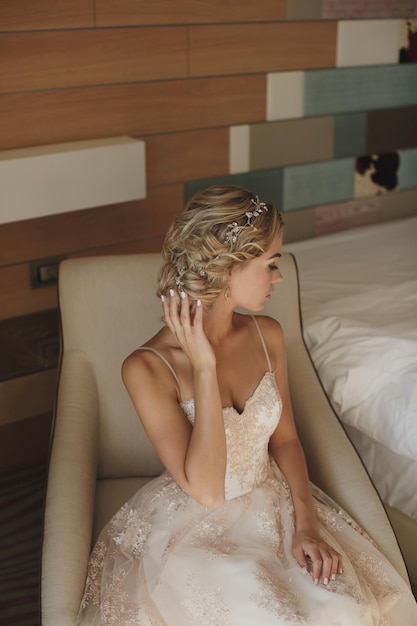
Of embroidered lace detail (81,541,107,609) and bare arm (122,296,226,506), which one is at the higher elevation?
bare arm (122,296,226,506)

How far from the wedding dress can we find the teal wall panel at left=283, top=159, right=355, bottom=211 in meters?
1.64

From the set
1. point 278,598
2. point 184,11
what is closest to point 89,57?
point 184,11

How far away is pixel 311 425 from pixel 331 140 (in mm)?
1765

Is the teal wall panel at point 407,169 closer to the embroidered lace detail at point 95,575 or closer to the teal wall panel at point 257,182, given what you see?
the teal wall panel at point 257,182

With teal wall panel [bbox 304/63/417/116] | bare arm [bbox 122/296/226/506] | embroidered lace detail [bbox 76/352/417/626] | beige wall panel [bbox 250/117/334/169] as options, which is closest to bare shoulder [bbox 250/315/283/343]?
embroidered lace detail [bbox 76/352/417/626]

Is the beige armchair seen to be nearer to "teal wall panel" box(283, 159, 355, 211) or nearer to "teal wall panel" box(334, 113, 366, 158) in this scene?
"teal wall panel" box(283, 159, 355, 211)

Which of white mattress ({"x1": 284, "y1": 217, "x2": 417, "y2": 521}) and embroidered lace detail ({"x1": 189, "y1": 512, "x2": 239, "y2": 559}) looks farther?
white mattress ({"x1": 284, "y1": 217, "x2": 417, "y2": 521})

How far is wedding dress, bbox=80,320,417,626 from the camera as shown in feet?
5.16

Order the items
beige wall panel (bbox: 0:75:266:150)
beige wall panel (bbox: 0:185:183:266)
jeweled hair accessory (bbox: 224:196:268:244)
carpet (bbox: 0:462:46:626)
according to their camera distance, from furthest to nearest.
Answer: beige wall panel (bbox: 0:185:183:266) → beige wall panel (bbox: 0:75:266:150) → carpet (bbox: 0:462:46:626) → jeweled hair accessory (bbox: 224:196:268:244)

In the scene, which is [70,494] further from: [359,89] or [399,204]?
[399,204]

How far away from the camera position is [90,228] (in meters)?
2.96

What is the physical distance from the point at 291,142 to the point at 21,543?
185 centimetres

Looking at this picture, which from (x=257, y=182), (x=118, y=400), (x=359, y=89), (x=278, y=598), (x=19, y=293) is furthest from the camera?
(x=359, y=89)

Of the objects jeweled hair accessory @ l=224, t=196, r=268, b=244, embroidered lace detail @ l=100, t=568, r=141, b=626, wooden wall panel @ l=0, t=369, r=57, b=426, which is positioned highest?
jeweled hair accessory @ l=224, t=196, r=268, b=244
